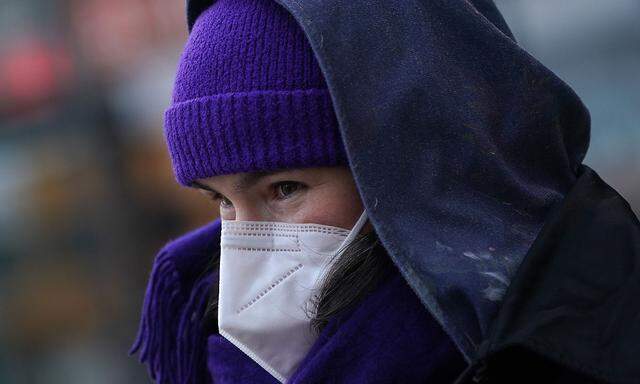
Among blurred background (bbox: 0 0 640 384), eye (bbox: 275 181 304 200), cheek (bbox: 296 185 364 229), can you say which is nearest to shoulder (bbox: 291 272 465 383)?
cheek (bbox: 296 185 364 229)

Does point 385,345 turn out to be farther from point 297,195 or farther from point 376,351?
point 297,195

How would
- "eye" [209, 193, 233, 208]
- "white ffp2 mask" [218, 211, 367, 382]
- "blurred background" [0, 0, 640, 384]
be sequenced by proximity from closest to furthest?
"white ffp2 mask" [218, 211, 367, 382]
"eye" [209, 193, 233, 208]
"blurred background" [0, 0, 640, 384]

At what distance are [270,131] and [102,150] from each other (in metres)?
5.65

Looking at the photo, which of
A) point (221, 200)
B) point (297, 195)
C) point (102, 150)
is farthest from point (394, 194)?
point (102, 150)

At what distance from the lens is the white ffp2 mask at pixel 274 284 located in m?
1.84

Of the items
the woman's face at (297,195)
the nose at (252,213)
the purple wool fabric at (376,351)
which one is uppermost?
the woman's face at (297,195)

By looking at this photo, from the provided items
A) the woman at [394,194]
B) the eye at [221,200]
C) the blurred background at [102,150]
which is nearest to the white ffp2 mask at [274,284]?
the woman at [394,194]

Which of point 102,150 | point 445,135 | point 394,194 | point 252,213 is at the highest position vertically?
point 445,135

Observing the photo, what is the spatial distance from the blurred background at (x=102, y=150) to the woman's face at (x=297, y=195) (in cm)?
395

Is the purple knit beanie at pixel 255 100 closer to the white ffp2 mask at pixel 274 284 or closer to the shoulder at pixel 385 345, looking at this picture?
the white ffp2 mask at pixel 274 284

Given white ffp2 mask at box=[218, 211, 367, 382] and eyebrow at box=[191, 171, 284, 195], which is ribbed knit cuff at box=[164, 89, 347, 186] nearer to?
eyebrow at box=[191, 171, 284, 195]

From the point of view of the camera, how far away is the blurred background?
5688 millimetres

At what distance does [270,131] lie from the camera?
5.91ft

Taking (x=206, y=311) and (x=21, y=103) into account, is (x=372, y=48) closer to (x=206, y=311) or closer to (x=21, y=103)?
(x=206, y=311)
